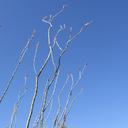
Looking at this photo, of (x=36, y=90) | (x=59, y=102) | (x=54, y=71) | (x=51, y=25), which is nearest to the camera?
(x=36, y=90)

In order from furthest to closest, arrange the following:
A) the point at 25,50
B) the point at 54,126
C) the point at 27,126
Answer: the point at 54,126 < the point at 25,50 < the point at 27,126

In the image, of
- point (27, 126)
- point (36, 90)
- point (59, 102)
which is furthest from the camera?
point (59, 102)

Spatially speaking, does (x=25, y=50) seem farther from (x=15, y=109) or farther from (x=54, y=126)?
(x=15, y=109)

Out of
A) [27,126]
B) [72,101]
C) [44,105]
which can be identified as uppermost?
[72,101]

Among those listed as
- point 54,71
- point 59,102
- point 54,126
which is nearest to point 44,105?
point 54,71

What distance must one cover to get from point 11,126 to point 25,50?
1282 mm

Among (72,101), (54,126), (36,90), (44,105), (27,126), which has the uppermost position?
(72,101)

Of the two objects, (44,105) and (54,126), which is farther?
(54,126)

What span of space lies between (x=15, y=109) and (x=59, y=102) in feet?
2.03

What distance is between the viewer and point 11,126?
3652 mm

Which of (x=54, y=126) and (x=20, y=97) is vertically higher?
(x=20, y=97)

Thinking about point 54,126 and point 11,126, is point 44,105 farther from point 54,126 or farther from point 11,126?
point 11,126

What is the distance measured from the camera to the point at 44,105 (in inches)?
91.9

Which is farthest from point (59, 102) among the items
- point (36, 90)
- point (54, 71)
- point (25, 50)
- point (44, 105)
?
point (36, 90)
